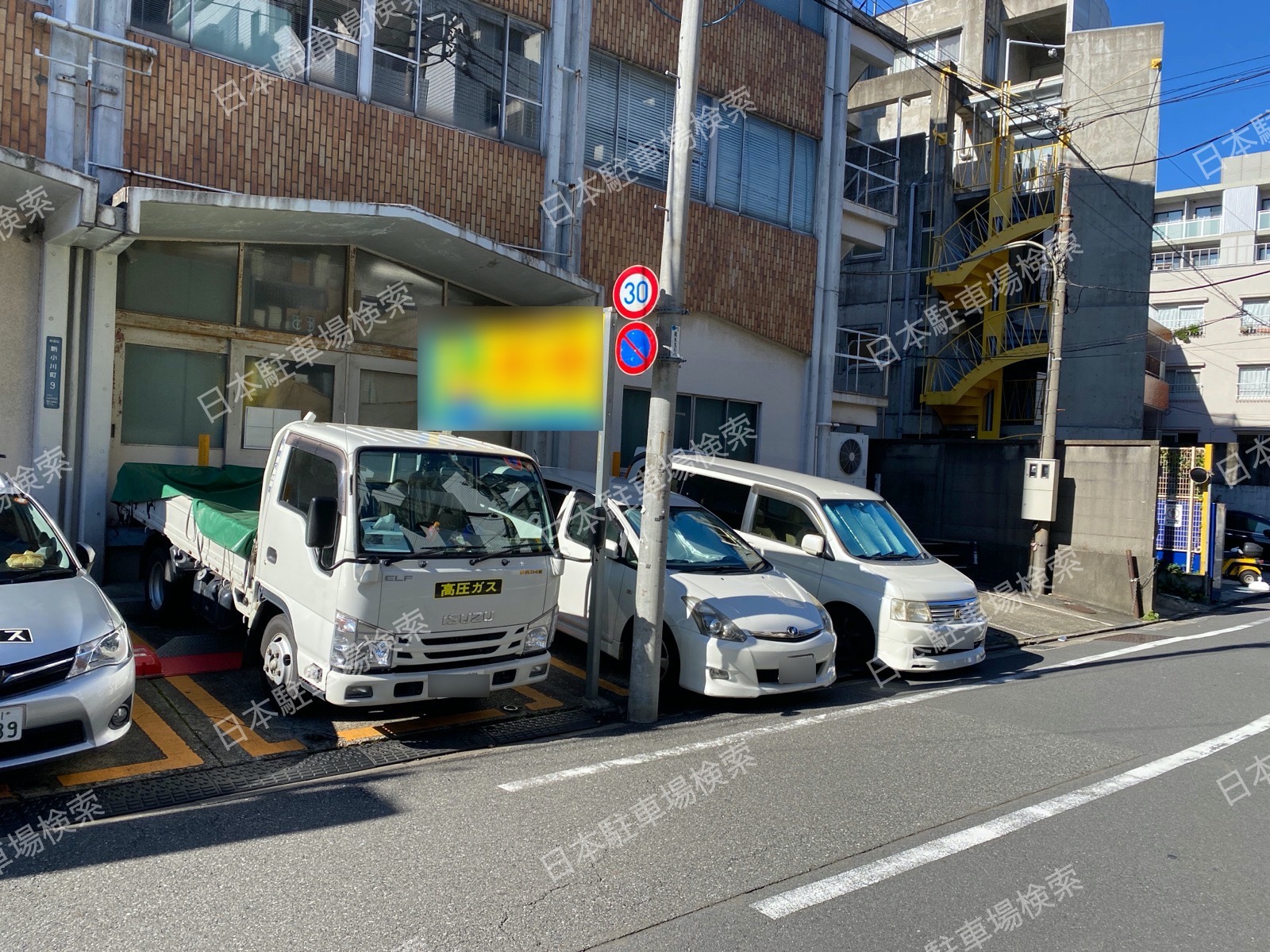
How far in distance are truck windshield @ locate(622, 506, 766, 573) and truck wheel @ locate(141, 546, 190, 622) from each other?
418 centimetres

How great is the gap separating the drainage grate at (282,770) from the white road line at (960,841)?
9.34ft

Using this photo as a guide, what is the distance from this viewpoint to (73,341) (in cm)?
971

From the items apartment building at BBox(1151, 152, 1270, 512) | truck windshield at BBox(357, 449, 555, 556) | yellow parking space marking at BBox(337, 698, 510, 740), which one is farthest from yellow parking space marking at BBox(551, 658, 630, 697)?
apartment building at BBox(1151, 152, 1270, 512)

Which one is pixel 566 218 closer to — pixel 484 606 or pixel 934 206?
pixel 484 606

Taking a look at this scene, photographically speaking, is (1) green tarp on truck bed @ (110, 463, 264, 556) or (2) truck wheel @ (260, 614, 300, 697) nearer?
(2) truck wheel @ (260, 614, 300, 697)

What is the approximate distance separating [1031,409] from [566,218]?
18.3 m

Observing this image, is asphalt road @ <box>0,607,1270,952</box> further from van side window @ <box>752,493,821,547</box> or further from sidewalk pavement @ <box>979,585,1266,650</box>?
sidewalk pavement @ <box>979,585,1266,650</box>

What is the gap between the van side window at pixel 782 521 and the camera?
10.2 m

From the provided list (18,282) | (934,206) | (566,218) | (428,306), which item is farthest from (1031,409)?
(18,282)

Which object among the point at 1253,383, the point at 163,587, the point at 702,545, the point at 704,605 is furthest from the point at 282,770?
the point at 1253,383

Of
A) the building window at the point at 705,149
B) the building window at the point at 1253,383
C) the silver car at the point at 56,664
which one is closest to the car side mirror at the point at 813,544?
the silver car at the point at 56,664

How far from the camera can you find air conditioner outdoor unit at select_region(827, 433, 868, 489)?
704 inches

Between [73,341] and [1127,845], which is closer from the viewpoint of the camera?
[1127,845]

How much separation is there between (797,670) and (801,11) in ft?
46.4
